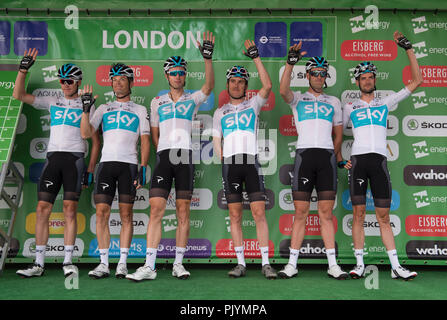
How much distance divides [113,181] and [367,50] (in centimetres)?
327

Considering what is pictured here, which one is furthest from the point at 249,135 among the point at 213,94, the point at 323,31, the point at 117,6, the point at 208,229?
the point at 117,6

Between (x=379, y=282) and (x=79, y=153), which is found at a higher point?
(x=79, y=153)

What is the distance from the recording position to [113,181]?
4.19 metres

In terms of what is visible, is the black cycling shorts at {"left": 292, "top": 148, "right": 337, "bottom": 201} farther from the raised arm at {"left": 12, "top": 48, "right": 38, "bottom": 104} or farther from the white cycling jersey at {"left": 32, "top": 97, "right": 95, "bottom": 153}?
the raised arm at {"left": 12, "top": 48, "right": 38, "bottom": 104}

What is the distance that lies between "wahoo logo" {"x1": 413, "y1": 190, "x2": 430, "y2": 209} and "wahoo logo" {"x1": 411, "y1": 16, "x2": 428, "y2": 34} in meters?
1.89

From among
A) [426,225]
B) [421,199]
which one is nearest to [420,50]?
[421,199]

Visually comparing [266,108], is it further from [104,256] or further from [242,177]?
[104,256]

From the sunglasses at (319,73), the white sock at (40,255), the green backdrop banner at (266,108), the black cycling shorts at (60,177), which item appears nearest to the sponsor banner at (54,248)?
the green backdrop banner at (266,108)

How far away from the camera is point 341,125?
436 centimetres

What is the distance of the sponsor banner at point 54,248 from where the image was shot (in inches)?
186

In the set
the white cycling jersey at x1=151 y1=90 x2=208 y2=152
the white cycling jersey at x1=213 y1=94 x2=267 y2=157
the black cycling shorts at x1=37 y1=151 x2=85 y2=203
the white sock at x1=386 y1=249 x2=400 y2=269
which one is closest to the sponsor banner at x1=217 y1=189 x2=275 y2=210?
the white cycling jersey at x1=213 y1=94 x2=267 y2=157

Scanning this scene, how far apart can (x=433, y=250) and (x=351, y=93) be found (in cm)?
202

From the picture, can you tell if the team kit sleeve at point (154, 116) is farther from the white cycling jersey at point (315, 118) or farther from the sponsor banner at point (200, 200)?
the white cycling jersey at point (315, 118)

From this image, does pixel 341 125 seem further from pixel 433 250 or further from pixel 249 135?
pixel 433 250
